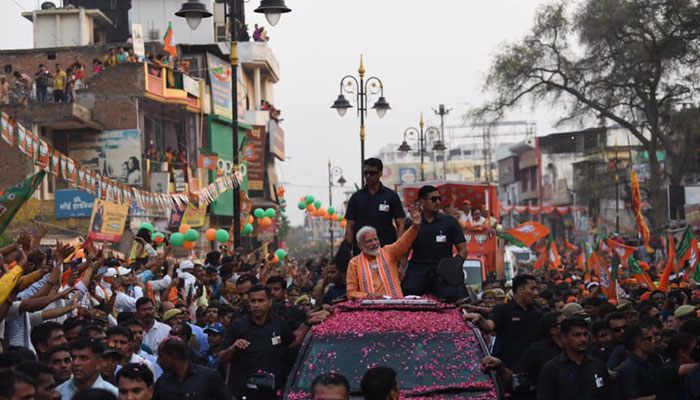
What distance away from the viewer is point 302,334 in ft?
30.1

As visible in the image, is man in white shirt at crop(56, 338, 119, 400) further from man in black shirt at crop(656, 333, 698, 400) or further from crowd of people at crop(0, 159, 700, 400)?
man in black shirt at crop(656, 333, 698, 400)

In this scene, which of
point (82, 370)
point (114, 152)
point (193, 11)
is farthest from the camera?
point (114, 152)

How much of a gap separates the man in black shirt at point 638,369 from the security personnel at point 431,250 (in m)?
2.00

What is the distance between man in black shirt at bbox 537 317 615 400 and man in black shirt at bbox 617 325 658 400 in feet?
2.68

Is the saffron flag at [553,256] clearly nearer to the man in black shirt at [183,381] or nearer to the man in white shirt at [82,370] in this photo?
the man in black shirt at [183,381]

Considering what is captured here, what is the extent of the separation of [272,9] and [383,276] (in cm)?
994

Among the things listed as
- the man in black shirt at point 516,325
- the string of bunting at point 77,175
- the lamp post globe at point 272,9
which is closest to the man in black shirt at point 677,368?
the man in black shirt at point 516,325

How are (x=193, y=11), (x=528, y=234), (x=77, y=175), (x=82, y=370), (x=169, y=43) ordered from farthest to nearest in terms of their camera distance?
(x=169, y=43)
(x=528, y=234)
(x=193, y=11)
(x=77, y=175)
(x=82, y=370)

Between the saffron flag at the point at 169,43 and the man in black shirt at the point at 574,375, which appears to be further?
the saffron flag at the point at 169,43

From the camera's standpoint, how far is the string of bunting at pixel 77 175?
14.2 m

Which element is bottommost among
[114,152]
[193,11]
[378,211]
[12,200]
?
[378,211]

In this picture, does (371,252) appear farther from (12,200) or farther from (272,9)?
(272,9)

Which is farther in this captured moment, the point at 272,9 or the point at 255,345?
the point at 272,9

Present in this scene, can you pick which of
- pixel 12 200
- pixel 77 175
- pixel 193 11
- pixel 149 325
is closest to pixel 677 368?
pixel 149 325
